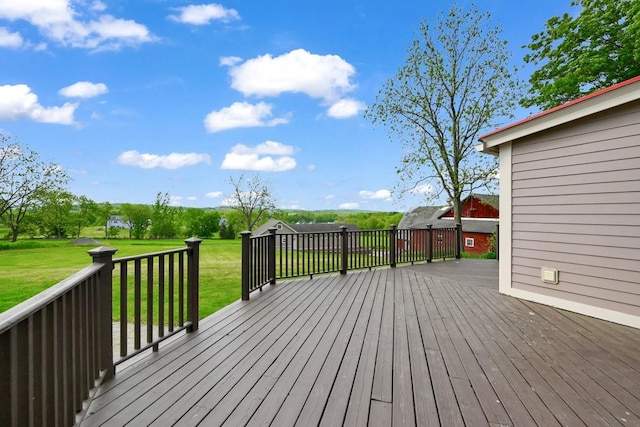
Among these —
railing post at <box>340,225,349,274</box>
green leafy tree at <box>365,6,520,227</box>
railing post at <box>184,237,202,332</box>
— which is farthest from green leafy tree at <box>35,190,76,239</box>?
railing post at <box>184,237,202,332</box>

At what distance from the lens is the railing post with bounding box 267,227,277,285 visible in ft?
15.9

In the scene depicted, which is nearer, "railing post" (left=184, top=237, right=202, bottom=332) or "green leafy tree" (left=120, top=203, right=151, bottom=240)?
"railing post" (left=184, top=237, right=202, bottom=332)

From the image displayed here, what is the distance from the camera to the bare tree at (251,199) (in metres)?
34.3

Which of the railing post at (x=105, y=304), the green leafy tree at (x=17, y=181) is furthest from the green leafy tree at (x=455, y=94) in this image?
the green leafy tree at (x=17, y=181)

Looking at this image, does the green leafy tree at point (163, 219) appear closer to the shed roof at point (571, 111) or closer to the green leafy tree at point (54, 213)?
the green leafy tree at point (54, 213)

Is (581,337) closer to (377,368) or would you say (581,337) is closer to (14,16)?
(377,368)

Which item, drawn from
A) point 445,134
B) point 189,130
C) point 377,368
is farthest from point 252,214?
point 377,368

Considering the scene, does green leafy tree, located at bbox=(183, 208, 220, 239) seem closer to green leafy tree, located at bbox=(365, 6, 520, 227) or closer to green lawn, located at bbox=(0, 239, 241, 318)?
green lawn, located at bbox=(0, 239, 241, 318)

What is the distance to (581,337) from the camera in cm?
283

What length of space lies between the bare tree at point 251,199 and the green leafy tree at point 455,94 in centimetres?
2404

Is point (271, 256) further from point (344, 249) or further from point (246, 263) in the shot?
point (344, 249)

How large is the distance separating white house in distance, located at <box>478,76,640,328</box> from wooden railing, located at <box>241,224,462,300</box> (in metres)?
2.63

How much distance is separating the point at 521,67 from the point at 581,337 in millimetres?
12346

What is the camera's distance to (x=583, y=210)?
11.7 feet
